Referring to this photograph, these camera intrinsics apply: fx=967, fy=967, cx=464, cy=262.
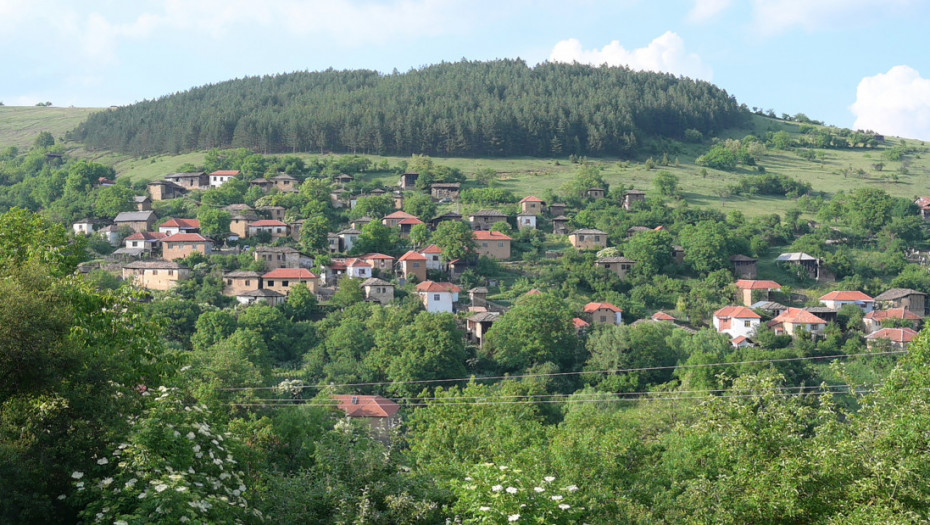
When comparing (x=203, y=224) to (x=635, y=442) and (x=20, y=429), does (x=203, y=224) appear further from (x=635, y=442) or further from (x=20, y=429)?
(x=20, y=429)

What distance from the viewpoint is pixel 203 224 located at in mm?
75375

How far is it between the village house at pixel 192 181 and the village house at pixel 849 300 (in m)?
58.6

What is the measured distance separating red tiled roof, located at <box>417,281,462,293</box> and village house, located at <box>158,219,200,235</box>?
69.4ft

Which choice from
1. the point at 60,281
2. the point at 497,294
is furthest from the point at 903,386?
the point at 497,294

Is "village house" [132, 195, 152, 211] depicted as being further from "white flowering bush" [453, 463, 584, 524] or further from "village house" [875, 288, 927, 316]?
"white flowering bush" [453, 463, 584, 524]

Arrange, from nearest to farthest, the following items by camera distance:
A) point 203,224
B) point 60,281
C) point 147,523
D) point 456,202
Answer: point 147,523 → point 60,281 → point 203,224 → point 456,202

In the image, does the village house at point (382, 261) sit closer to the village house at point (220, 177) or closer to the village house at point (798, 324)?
the village house at point (798, 324)

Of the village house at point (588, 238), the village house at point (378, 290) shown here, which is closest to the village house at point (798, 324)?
the village house at point (588, 238)

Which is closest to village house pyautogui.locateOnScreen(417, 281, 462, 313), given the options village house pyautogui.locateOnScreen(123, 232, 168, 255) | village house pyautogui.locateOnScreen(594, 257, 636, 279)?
village house pyautogui.locateOnScreen(594, 257, 636, 279)

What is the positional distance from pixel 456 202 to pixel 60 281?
7436cm

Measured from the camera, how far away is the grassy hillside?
13518 cm

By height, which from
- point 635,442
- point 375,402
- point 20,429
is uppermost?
point 20,429

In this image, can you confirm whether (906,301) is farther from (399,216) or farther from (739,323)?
(399,216)

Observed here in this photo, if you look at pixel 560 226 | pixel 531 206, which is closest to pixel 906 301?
pixel 560 226
